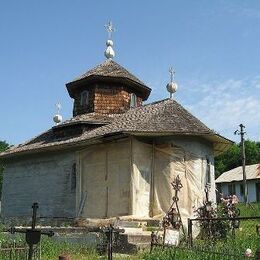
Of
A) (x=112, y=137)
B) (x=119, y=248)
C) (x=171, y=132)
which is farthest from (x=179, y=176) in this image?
(x=119, y=248)

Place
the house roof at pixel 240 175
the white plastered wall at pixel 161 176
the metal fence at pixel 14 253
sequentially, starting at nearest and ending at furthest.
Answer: the metal fence at pixel 14 253, the white plastered wall at pixel 161 176, the house roof at pixel 240 175

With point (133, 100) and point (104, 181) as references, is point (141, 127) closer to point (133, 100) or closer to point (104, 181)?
point (104, 181)

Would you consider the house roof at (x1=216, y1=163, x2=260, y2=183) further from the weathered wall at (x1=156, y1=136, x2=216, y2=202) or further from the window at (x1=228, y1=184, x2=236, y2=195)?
the weathered wall at (x1=156, y1=136, x2=216, y2=202)

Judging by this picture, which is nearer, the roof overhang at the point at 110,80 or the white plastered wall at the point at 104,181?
the white plastered wall at the point at 104,181

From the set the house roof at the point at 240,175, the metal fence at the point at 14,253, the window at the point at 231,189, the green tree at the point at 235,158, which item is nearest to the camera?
the metal fence at the point at 14,253

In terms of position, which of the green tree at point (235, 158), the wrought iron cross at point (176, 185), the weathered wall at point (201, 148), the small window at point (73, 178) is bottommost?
the wrought iron cross at point (176, 185)

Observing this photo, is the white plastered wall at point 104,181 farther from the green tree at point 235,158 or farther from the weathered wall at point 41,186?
the green tree at point 235,158

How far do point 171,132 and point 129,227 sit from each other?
13.2ft

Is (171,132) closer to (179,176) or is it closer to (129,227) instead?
(179,176)

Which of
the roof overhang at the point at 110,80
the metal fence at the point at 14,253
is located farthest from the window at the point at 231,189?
the metal fence at the point at 14,253

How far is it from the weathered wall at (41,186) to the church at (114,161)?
0.14ft

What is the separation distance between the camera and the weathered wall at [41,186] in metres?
19.7

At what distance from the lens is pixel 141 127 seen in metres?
17.5

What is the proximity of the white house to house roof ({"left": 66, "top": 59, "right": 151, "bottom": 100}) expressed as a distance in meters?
28.0
